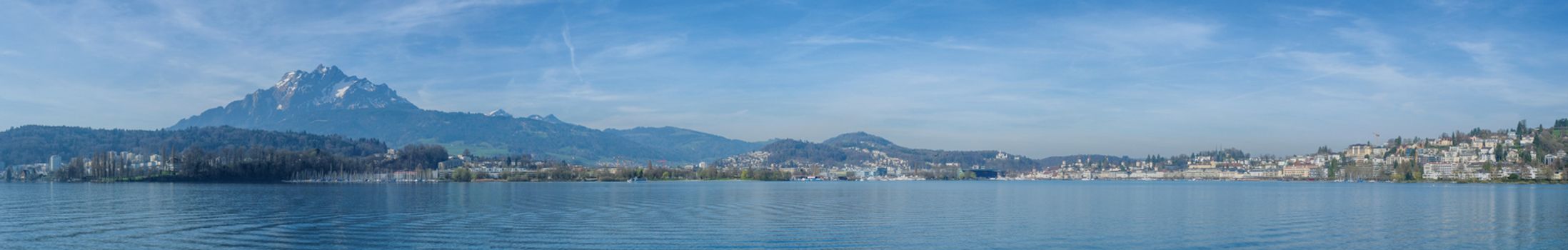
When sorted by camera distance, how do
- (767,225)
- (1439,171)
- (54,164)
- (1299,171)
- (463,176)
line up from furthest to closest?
(1299,171) → (54,164) → (463,176) → (1439,171) → (767,225)

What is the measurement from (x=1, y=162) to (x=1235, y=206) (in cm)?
21094

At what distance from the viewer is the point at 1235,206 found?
49594mm

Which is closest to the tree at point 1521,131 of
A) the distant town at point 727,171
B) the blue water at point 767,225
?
the distant town at point 727,171

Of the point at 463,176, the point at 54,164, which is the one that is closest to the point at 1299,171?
the point at 463,176

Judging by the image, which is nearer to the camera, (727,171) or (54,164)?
(54,164)

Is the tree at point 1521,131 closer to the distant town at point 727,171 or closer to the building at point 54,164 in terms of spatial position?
the distant town at point 727,171

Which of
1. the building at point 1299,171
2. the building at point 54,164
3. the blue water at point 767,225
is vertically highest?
the building at point 54,164

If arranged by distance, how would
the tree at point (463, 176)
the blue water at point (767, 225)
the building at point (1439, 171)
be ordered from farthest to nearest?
the tree at point (463, 176)
the building at point (1439, 171)
the blue water at point (767, 225)

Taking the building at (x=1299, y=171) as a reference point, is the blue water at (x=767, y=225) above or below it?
above

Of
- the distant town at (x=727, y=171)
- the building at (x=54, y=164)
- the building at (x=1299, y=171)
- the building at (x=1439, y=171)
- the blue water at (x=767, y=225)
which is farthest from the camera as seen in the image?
the building at (x=1299, y=171)

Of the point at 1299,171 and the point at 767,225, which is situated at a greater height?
the point at 767,225

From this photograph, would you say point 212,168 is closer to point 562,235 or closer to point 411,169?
point 411,169

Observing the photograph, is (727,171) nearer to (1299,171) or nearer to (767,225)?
(1299,171)

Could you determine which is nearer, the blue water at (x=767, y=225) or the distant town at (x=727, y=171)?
the blue water at (x=767, y=225)
